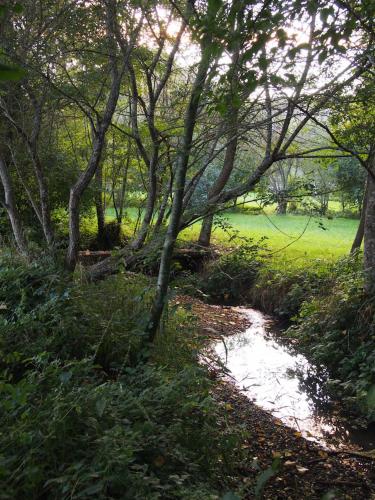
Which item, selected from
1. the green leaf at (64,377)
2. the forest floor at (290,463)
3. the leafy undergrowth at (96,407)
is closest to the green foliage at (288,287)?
the forest floor at (290,463)

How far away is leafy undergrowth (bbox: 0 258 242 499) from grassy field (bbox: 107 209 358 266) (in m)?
3.22

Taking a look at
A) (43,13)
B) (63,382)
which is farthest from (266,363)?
(43,13)

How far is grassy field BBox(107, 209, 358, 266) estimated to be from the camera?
1062cm

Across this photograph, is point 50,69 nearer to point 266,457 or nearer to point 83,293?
point 83,293

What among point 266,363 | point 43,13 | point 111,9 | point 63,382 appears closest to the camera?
point 63,382

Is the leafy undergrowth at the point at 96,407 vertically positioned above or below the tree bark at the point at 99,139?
below

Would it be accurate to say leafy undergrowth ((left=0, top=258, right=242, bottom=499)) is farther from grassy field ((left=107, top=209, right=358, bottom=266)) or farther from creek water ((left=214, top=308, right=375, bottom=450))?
grassy field ((left=107, top=209, right=358, bottom=266))

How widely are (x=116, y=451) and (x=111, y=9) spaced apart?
4.97 metres

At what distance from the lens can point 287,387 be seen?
5828 mm

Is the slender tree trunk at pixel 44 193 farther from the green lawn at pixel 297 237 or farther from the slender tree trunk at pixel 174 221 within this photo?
the green lawn at pixel 297 237

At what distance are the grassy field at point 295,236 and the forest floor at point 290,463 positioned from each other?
10.7 feet

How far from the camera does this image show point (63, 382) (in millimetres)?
2867

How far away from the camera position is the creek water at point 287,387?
4797mm

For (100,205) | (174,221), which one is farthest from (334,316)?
(100,205)
